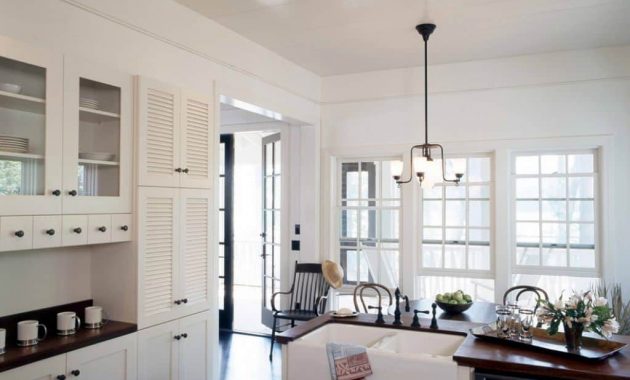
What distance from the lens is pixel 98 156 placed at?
9.10 ft

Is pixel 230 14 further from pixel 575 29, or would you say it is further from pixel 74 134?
pixel 575 29

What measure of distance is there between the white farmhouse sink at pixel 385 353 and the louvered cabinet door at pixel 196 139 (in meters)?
1.35

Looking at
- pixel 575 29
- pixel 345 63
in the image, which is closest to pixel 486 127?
pixel 575 29

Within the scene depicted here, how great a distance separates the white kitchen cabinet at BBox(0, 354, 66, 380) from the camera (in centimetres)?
221

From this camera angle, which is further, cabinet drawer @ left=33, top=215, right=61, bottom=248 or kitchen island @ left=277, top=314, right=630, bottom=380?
cabinet drawer @ left=33, top=215, right=61, bottom=248

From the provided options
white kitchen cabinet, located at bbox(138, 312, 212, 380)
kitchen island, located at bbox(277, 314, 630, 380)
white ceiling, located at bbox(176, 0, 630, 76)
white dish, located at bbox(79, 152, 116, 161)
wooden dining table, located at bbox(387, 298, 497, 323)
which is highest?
white ceiling, located at bbox(176, 0, 630, 76)

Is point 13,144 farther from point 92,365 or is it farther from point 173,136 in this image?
point 92,365

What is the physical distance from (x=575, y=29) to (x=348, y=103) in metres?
2.29

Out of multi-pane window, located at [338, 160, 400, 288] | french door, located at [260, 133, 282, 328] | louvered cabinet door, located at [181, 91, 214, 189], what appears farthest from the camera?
french door, located at [260, 133, 282, 328]

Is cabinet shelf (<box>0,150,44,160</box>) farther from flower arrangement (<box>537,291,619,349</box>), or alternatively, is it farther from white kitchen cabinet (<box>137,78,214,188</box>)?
flower arrangement (<box>537,291,619,349</box>)

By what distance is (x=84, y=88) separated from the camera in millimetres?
2709

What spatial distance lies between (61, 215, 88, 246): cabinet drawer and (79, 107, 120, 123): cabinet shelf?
1.79ft

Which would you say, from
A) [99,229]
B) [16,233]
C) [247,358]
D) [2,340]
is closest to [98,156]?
[99,229]

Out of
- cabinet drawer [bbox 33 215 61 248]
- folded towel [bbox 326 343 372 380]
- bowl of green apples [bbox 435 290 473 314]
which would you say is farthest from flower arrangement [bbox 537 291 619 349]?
cabinet drawer [bbox 33 215 61 248]
